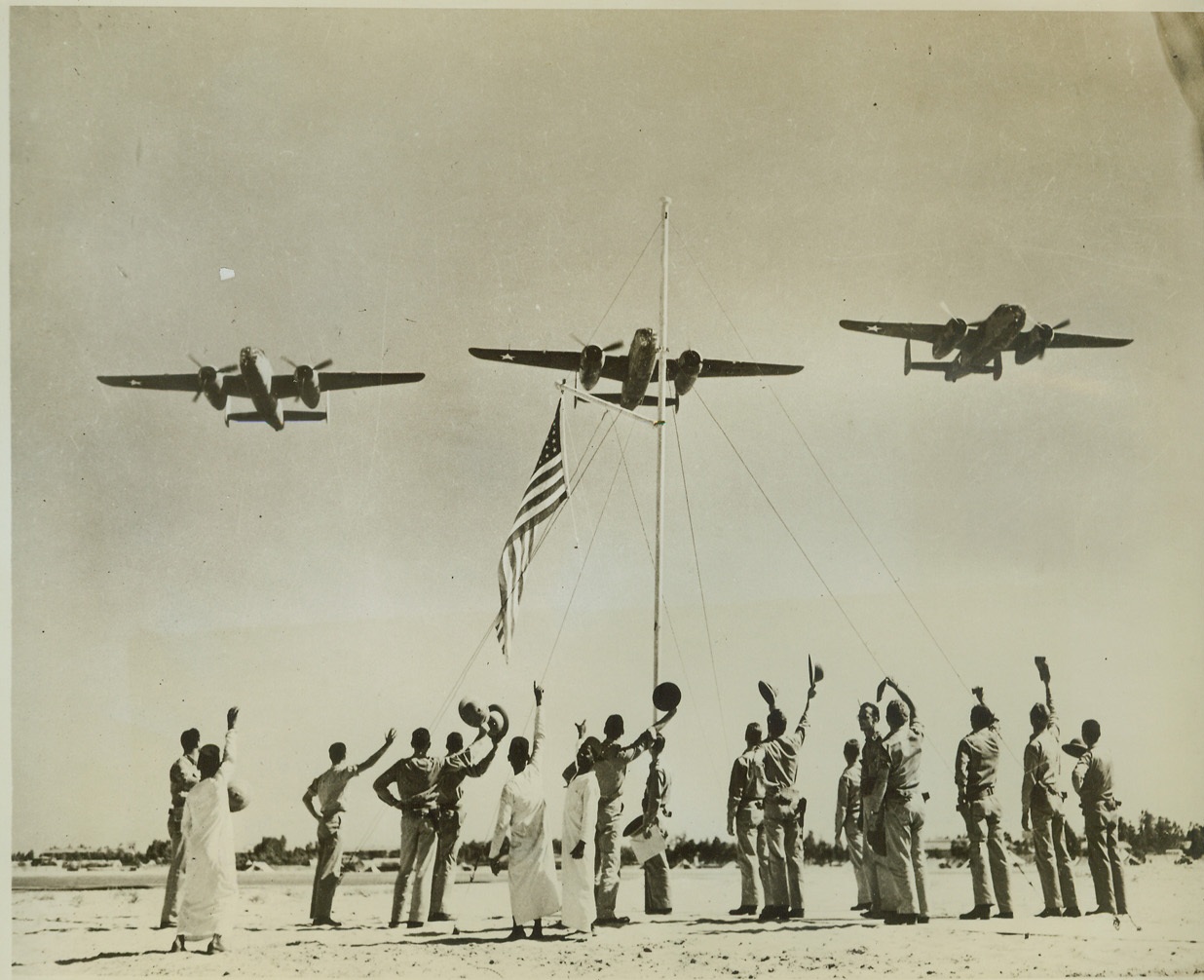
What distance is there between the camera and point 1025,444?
7.86 m

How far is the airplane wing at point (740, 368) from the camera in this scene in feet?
25.7

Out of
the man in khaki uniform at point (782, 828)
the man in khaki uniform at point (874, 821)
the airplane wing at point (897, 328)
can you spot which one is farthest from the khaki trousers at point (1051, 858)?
the airplane wing at point (897, 328)

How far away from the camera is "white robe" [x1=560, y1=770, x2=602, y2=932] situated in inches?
255

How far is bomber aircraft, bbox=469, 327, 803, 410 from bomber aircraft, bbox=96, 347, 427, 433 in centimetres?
81

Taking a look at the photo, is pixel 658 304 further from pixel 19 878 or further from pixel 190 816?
pixel 19 878

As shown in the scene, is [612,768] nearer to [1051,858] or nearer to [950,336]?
[1051,858]

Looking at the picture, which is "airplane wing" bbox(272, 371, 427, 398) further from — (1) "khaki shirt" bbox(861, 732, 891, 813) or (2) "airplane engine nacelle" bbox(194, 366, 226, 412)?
(1) "khaki shirt" bbox(861, 732, 891, 813)

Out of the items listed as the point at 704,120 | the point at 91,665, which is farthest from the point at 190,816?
the point at 704,120

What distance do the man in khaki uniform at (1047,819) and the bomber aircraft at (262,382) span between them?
16.0ft

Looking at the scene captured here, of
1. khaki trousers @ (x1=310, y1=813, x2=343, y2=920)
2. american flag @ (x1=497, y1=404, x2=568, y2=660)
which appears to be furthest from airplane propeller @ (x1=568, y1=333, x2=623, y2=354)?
khaki trousers @ (x1=310, y1=813, x2=343, y2=920)

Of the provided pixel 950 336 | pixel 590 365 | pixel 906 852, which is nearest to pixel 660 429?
pixel 590 365

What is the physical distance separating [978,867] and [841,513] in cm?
250

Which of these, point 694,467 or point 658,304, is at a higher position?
point 658,304

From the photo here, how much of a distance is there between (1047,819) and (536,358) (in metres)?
4.58
